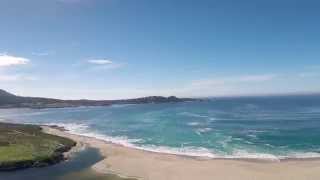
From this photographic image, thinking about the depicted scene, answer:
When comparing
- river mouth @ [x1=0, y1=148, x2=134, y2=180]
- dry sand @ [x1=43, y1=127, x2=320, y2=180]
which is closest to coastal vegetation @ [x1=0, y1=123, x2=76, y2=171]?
river mouth @ [x1=0, y1=148, x2=134, y2=180]

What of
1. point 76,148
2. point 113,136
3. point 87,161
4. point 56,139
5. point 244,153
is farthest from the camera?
point 113,136

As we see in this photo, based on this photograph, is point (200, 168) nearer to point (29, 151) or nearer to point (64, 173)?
point (64, 173)

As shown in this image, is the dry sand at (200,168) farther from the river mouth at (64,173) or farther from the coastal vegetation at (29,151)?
the coastal vegetation at (29,151)

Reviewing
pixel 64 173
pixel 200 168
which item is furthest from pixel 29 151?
pixel 200 168

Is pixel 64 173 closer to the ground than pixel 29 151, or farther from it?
closer to the ground

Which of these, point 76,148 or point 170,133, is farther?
point 170,133

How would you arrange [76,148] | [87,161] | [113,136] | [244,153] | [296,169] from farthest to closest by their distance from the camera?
[113,136] → [76,148] → [244,153] → [87,161] → [296,169]

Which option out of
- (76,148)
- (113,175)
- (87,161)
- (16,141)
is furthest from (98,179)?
(16,141)

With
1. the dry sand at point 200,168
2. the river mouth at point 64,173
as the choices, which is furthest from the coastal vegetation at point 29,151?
the dry sand at point 200,168

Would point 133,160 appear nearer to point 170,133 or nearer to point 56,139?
point 56,139
